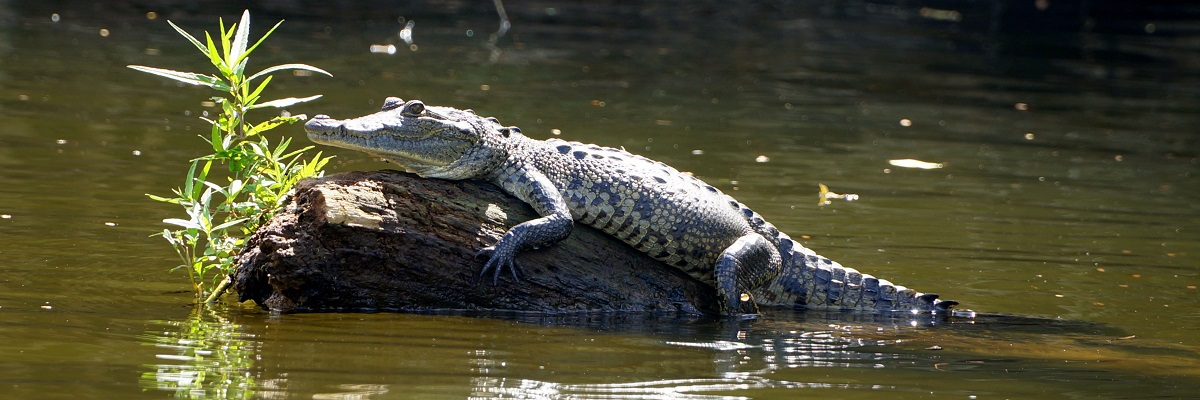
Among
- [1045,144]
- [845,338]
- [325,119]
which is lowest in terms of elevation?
[845,338]

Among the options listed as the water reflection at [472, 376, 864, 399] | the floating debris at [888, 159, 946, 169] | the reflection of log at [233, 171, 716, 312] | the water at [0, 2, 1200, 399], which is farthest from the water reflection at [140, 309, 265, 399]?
the floating debris at [888, 159, 946, 169]

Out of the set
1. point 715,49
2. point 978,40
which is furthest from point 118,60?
point 978,40

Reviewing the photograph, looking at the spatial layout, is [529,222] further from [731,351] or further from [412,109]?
[731,351]

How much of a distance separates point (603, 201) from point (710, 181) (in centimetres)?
380

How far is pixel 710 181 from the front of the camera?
9805 mm

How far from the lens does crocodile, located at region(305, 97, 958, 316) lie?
5.79 meters

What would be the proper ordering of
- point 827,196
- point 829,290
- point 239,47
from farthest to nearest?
point 827,196
point 829,290
point 239,47

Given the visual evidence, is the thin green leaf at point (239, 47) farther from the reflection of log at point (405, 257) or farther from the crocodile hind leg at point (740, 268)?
the crocodile hind leg at point (740, 268)

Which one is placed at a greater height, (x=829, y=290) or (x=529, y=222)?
(x=529, y=222)

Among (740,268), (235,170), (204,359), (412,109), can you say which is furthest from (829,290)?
(204,359)

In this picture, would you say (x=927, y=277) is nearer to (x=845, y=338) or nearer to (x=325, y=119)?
(x=845, y=338)

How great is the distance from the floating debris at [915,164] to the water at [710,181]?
0.42 ft

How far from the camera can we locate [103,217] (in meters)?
7.52

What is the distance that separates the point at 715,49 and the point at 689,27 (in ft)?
11.7
